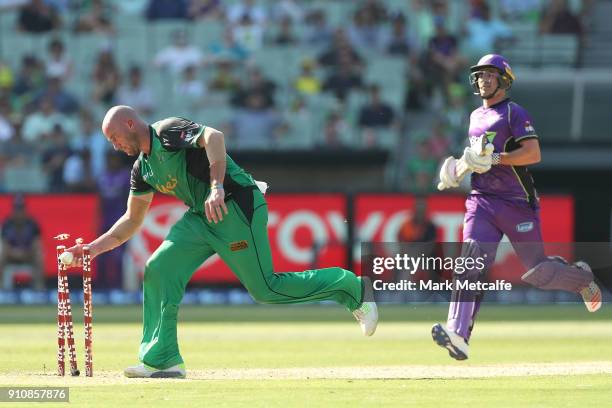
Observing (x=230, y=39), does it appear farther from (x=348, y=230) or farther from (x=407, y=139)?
(x=348, y=230)

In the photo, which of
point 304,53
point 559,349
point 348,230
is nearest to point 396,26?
point 304,53

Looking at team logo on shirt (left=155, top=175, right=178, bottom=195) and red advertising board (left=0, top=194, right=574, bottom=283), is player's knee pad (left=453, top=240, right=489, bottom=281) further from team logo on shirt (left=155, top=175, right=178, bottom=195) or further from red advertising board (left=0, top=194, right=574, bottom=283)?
red advertising board (left=0, top=194, right=574, bottom=283)

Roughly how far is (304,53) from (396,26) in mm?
1678

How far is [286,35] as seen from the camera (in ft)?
77.3

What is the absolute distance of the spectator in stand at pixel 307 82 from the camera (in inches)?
893

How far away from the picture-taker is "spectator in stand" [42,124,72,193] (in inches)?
822

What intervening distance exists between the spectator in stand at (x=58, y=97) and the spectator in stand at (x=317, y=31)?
4197 millimetres

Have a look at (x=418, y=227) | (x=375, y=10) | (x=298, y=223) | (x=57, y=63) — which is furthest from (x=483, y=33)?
(x=57, y=63)

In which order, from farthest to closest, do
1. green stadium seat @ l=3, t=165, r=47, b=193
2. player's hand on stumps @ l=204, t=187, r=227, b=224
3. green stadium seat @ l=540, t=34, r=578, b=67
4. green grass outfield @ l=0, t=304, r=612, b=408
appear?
green stadium seat @ l=540, t=34, r=578, b=67
green stadium seat @ l=3, t=165, r=47, b=193
player's hand on stumps @ l=204, t=187, r=227, b=224
green grass outfield @ l=0, t=304, r=612, b=408

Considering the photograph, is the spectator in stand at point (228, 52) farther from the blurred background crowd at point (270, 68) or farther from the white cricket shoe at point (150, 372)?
the white cricket shoe at point (150, 372)

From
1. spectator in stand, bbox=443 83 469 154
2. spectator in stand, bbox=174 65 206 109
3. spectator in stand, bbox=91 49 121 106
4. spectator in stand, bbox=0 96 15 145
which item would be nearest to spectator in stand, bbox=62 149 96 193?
spectator in stand, bbox=0 96 15 145

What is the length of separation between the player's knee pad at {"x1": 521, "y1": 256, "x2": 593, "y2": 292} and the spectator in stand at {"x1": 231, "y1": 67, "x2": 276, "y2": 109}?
40.7ft

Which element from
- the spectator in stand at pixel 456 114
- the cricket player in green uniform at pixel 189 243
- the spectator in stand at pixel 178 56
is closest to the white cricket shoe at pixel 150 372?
the cricket player in green uniform at pixel 189 243

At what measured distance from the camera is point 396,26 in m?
23.5
